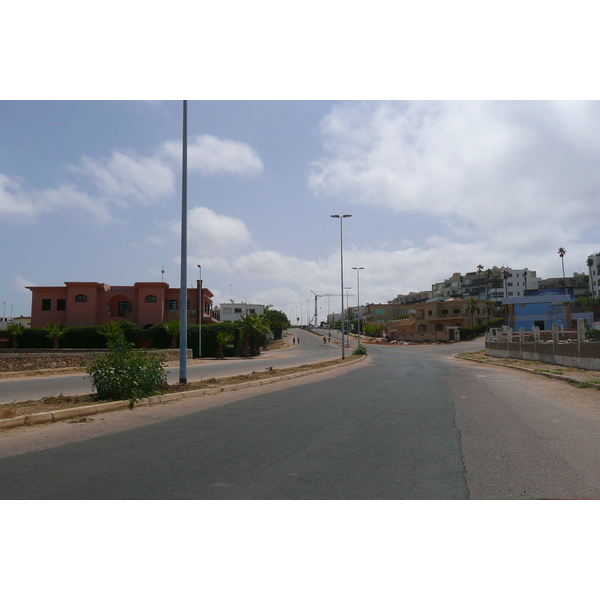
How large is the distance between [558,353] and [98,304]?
4785 cm

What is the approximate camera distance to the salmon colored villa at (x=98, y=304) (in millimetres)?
55594

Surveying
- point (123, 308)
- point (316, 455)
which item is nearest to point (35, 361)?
point (316, 455)

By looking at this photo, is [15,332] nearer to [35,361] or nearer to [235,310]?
[35,361]

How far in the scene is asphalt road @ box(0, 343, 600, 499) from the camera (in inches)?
202

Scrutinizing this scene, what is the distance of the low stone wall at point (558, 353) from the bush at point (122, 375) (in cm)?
1842

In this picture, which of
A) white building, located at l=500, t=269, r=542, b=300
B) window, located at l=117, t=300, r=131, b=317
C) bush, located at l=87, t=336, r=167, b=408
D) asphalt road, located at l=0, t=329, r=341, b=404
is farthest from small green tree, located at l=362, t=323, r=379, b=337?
bush, located at l=87, t=336, r=167, b=408

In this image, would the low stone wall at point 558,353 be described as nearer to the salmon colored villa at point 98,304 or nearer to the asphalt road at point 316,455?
the asphalt road at point 316,455

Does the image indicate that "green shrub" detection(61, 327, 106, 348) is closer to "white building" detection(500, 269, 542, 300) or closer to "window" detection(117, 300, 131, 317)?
"window" detection(117, 300, 131, 317)

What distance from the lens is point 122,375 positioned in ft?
37.4

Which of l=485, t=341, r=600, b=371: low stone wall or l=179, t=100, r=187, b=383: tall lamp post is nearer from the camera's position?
l=179, t=100, r=187, b=383: tall lamp post

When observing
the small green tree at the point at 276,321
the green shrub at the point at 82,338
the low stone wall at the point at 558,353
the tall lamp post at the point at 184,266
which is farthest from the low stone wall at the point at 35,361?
the small green tree at the point at 276,321

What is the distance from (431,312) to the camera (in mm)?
98812

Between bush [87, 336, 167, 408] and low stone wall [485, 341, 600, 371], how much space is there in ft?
60.4

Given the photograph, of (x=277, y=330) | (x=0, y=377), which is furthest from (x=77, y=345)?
(x=277, y=330)
